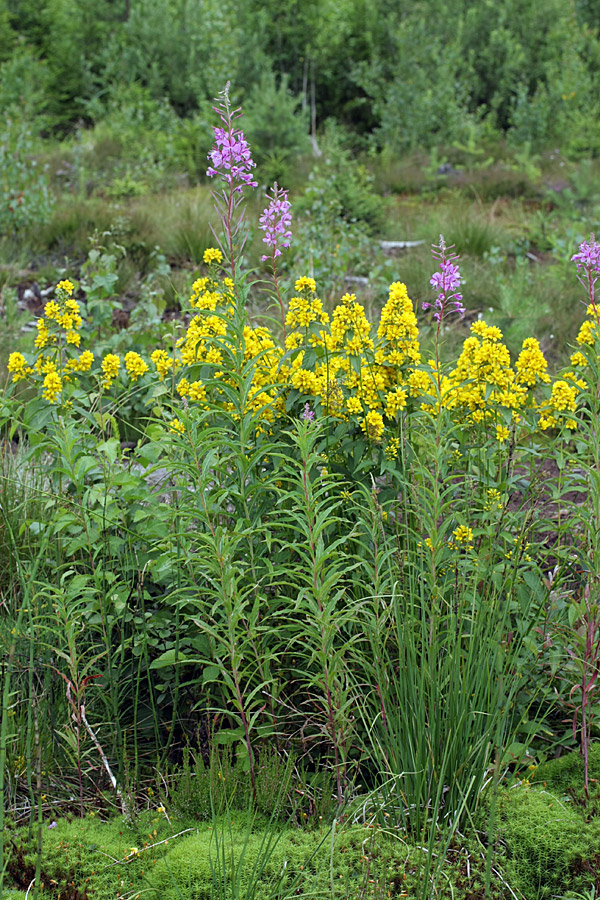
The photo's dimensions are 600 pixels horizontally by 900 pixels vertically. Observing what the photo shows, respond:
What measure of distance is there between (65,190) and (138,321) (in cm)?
541

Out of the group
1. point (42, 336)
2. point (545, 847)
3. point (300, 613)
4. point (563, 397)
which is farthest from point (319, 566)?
point (42, 336)

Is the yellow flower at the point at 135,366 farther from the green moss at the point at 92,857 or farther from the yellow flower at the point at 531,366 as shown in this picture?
the green moss at the point at 92,857

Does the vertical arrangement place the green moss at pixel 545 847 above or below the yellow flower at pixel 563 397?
below

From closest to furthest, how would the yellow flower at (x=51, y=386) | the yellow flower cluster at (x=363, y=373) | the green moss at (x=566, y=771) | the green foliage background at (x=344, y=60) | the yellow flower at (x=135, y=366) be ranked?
the green moss at (x=566, y=771)
the yellow flower cluster at (x=363, y=373)
the yellow flower at (x=51, y=386)
the yellow flower at (x=135, y=366)
the green foliage background at (x=344, y=60)

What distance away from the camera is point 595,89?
14.0 meters

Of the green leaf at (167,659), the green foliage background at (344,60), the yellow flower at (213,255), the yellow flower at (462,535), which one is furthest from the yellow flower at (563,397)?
the green foliage background at (344,60)

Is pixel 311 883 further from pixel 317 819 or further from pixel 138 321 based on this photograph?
pixel 138 321

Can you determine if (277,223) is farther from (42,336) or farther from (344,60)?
(344,60)

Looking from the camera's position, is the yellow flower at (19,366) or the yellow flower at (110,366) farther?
the yellow flower at (110,366)

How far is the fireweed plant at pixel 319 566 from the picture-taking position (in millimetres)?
2135

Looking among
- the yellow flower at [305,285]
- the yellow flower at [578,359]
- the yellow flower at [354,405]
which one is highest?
the yellow flower at [305,285]

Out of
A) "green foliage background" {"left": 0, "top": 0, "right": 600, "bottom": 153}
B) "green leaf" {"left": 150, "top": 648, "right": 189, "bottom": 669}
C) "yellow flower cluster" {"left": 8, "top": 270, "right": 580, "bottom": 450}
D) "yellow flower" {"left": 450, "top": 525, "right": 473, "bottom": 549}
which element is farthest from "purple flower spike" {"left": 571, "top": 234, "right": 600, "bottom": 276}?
"green foliage background" {"left": 0, "top": 0, "right": 600, "bottom": 153}

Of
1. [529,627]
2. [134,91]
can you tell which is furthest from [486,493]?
[134,91]

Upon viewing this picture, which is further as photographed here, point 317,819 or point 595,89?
point 595,89
